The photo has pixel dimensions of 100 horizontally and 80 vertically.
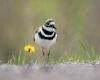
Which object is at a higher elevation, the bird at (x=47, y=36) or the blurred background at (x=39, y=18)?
the bird at (x=47, y=36)

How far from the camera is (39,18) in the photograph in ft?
51.4

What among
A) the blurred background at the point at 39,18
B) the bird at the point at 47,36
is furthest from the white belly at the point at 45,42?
the blurred background at the point at 39,18

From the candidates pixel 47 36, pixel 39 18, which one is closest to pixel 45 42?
pixel 47 36

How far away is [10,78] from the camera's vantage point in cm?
636

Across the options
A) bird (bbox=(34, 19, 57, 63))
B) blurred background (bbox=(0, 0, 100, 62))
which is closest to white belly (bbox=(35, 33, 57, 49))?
bird (bbox=(34, 19, 57, 63))

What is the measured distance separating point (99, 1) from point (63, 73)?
28.2 ft

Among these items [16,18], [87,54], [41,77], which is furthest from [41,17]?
[41,77]

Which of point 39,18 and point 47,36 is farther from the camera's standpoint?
point 39,18

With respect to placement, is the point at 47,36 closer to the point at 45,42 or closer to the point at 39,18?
the point at 45,42

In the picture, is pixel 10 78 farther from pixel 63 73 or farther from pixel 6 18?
pixel 6 18

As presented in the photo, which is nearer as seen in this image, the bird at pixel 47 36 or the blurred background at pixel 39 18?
the bird at pixel 47 36

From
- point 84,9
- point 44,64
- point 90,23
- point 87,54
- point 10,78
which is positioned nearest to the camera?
point 10,78

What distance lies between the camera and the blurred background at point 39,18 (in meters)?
14.6

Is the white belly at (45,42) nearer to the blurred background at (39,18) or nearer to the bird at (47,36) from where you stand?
the bird at (47,36)
